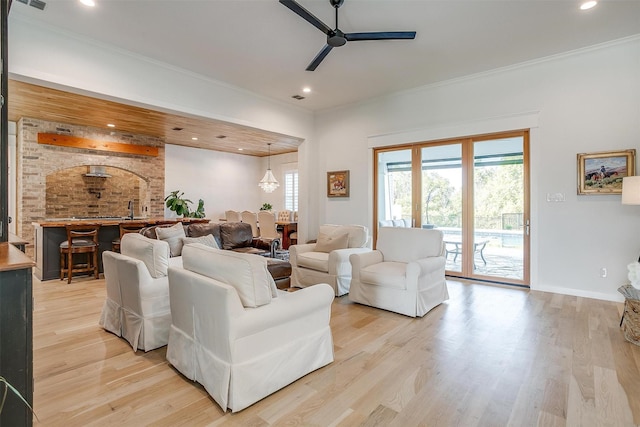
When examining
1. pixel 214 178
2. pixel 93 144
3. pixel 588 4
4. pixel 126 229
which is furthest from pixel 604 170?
pixel 93 144

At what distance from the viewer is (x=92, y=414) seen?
1.92 meters

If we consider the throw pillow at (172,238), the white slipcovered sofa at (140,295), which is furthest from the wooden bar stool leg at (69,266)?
the white slipcovered sofa at (140,295)

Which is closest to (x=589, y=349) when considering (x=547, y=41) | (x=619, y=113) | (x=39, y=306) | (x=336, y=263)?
(x=336, y=263)

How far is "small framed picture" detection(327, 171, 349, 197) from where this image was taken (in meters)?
6.42

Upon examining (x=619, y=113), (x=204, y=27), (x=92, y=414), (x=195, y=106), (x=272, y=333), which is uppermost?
(x=204, y=27)

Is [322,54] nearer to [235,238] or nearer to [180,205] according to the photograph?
[235,238]

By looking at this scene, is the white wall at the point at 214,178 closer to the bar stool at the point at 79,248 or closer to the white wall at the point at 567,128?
the bar stool at the point at 79,248

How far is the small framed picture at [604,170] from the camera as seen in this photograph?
3893mm

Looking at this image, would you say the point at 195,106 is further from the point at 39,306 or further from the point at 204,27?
the point at 39,306

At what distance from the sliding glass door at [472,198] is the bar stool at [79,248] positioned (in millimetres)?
5105

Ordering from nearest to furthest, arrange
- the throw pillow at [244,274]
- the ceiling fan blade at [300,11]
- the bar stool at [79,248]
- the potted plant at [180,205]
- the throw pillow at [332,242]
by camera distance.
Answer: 1. the throw pillow at [244,274]
2. the ceiling fan blade at [300,11]
3. the throw pillow at [332,242]
4. the bar stool at [79,248]
5. the potted plant at [180,205]

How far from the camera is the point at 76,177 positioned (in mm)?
7723

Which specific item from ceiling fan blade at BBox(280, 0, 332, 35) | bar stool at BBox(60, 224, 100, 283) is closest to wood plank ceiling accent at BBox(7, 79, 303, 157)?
bar stool at BBox(60, 224, 100, 283)

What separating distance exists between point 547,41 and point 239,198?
28.7ft
